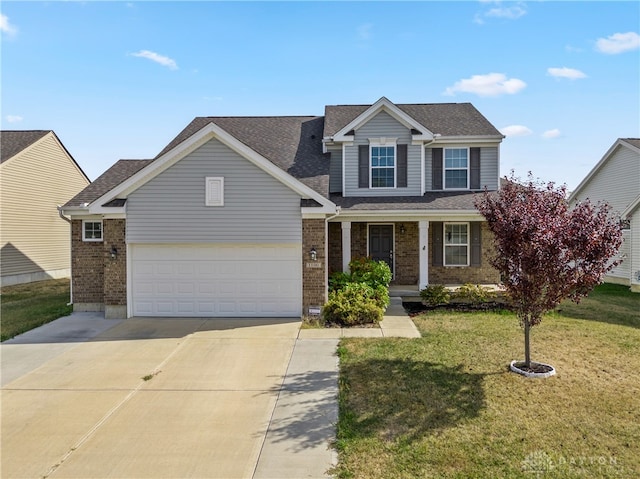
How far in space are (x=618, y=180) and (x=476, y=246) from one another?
10.1m

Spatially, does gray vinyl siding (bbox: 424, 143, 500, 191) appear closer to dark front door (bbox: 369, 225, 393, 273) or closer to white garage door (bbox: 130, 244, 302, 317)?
dark front door (bbox: 369, 225, 393, 273)

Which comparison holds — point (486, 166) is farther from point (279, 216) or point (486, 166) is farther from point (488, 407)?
point (488, 407)

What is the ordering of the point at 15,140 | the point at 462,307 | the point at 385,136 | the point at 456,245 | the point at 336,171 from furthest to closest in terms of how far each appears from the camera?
the point at 15,140 → the point at 336,171 → the point at 456,245 → the point at 385,136 → the point at 462,307

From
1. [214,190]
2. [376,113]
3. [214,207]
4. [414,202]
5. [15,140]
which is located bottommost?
[214,207]

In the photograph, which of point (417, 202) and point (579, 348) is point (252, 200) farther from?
point (579, 348)

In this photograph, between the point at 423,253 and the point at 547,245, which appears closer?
the point at 547,245

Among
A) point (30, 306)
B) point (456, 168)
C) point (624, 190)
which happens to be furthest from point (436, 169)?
point (30, 306)

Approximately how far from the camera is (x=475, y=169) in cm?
1536

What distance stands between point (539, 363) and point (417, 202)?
734 cm

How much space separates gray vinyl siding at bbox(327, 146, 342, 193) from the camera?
15.3 metres

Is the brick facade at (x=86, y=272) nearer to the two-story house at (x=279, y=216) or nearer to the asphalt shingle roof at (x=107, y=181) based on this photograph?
the two-story house at (x=279, y=216)

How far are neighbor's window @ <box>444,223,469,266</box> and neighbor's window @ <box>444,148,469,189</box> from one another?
1.47 m

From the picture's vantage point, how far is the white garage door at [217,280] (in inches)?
458

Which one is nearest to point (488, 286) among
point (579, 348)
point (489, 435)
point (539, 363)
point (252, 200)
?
point (579, 348)
